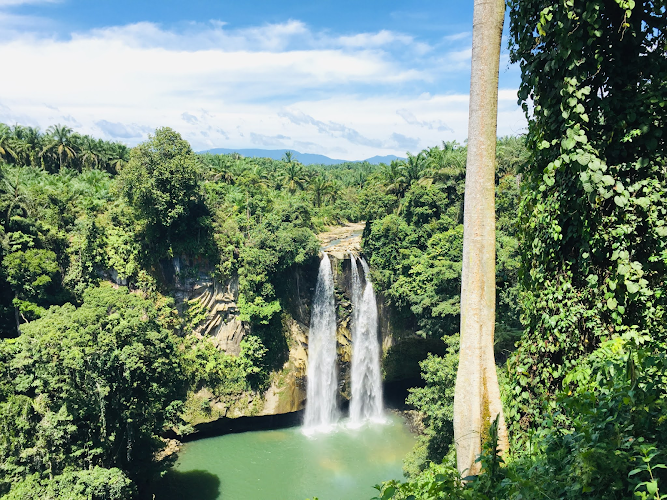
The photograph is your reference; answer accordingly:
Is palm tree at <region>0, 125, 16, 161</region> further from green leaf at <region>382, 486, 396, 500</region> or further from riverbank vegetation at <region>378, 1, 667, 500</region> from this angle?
green leaf at <region>382, 486, 396, 500</region>

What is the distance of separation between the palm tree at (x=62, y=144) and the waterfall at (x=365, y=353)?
24.5 meters

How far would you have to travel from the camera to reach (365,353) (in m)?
20.2

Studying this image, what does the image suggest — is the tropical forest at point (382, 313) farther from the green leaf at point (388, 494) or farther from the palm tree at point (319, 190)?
the palm tree at point (319, 190)

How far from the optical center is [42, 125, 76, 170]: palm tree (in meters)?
31.6

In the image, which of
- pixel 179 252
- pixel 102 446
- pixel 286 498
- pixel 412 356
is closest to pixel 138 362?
pixel 102 446

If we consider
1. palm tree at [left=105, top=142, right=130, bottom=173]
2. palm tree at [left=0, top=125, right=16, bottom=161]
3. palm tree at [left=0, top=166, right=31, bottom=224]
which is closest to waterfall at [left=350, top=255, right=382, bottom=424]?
palm tree at [left=0, top=166, right=31, bottom=224]

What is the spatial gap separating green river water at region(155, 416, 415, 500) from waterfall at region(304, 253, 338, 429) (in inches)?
42.1

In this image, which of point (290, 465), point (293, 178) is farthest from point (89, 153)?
point (290, 465)

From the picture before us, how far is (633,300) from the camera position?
400 centimetres

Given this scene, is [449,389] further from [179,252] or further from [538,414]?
[179,252]

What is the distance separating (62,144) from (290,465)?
28.4 metres

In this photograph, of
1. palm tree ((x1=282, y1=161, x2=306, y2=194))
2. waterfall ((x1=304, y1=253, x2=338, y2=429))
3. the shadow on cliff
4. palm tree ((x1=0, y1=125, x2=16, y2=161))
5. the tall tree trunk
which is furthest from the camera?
palm tree ((x1=282, y1=161, x2=306, y2=194))

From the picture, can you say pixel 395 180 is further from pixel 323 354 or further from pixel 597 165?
pixel 597 165

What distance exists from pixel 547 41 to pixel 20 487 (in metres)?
13.5
